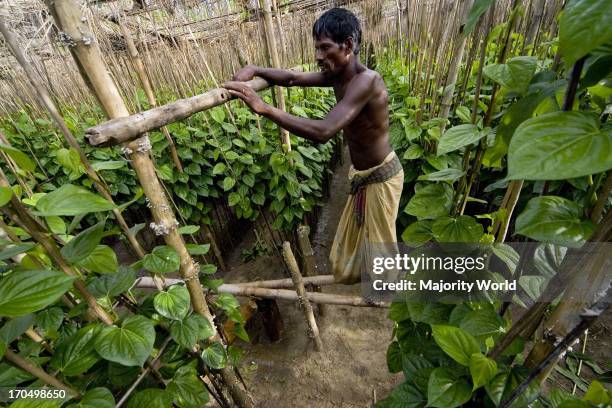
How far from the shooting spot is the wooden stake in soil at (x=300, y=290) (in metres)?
1.93

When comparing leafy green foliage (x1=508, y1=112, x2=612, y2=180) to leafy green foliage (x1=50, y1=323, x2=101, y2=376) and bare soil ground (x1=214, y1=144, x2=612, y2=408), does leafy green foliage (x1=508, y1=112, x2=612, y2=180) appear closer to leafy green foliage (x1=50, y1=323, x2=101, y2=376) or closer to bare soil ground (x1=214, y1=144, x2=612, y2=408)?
leafy green foliage (x1=50, y1=323, x2=101, y2=376)

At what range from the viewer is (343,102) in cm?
147

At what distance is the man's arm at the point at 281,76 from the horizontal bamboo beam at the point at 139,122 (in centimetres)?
69

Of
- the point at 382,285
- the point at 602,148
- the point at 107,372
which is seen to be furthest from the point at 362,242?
the point at 602,148

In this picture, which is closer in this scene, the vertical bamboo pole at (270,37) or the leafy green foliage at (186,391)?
the leafy green foliage at (186,391)

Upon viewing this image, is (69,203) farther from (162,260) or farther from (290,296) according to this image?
(290,296)

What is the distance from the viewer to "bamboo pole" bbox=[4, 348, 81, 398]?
0.62 metres

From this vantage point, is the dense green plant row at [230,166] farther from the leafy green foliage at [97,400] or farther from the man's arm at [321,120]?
the leafy green foliage at [97,400]

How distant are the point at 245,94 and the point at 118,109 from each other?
0.56 m

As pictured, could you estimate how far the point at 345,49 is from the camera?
157 centimetres

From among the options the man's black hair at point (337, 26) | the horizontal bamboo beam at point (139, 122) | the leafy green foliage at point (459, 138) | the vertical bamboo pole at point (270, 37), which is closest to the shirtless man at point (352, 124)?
the man's black hair at point (337, 26)

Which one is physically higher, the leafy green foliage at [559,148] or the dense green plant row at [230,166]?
the leafy green foliage at [559,148]

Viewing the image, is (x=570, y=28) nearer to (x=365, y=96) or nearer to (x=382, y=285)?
(x=365, y=96)

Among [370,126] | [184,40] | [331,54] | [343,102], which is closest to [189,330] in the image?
[343,102]
